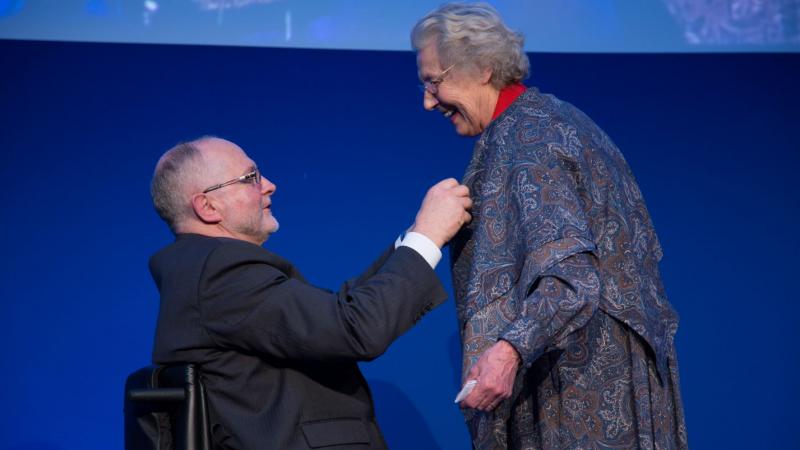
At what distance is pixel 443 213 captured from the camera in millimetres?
1751

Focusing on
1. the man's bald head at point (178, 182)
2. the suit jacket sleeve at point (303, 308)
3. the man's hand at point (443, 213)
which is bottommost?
the suit jacket sleeve at point (303, 308)

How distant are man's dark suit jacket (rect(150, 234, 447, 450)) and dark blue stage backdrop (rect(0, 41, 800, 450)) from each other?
1.36 meters

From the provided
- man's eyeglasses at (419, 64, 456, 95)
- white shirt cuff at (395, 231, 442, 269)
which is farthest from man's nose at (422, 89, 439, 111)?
white shirt cuff at (395, 231, 442, 269)

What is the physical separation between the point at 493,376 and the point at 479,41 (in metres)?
0.67

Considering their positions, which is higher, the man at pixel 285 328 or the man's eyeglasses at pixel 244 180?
the man's eyeglasses at pixel 244 180

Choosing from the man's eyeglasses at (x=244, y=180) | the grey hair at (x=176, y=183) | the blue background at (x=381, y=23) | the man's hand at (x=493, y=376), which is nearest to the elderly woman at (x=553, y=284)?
the man's hand at (x=493, y=376)

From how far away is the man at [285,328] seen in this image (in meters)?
1.61

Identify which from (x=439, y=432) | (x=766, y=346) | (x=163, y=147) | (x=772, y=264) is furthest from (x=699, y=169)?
(x=163, y=147)

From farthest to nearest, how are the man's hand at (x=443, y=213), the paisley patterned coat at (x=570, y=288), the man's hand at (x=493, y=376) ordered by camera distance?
the man's hand at (x=443, y=213) → the paisley patterned coat at (x=570, y=288) → the man's hand at (x=493, y=376)

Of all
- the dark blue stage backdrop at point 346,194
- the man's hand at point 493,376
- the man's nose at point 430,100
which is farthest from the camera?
the dark blue stage backdrop at point 346,194

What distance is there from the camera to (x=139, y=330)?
3.02m

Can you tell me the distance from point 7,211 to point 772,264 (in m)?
2.51

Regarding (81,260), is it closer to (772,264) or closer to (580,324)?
(580,324)

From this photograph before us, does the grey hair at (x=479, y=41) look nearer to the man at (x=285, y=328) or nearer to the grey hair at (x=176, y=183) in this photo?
the man at (x=285, y=328)
